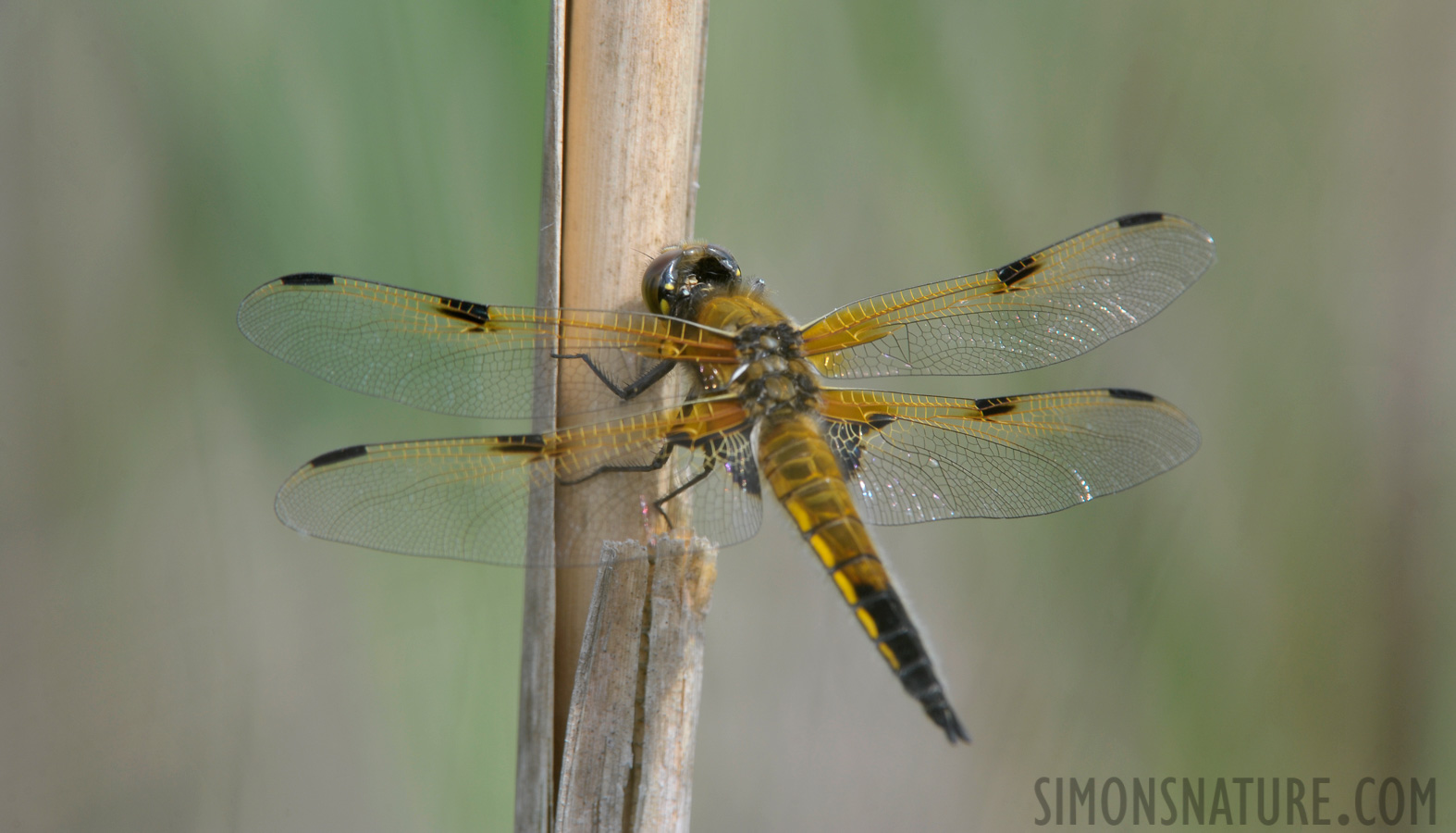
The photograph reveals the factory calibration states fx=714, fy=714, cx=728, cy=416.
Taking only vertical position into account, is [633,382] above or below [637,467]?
above

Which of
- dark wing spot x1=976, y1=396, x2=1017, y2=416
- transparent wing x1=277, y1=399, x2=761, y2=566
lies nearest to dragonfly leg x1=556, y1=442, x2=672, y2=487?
transparent wing x1=277, y1=399, x2=761, y2=566

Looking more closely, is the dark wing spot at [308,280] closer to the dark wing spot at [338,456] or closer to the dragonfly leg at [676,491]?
the dark wing spot at [338,456]

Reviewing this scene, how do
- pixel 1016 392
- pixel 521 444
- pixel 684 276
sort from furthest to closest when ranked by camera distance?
pixel 1016 392 → pixel 684 276 → pixel 521 444

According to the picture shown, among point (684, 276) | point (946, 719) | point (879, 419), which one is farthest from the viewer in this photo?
point (879, 419)

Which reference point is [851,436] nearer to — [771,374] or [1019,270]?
[771,374]

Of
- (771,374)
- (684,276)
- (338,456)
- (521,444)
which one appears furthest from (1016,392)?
(338,456)

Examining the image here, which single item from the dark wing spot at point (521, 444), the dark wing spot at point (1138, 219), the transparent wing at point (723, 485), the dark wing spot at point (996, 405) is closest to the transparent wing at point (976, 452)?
the dark wing spot at point (996, 405)

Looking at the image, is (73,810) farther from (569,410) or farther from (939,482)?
(939,482)
